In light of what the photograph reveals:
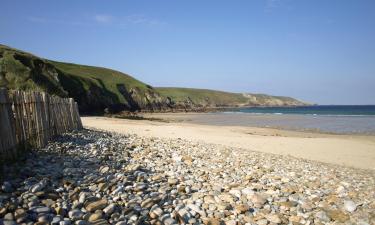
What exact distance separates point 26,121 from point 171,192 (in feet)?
14.6

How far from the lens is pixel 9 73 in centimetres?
3070

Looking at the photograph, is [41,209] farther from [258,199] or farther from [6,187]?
[258,199]

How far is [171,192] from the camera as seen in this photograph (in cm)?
665

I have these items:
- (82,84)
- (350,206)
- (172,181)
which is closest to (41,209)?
(172,181)

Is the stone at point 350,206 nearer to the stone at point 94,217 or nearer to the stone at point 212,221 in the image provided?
the stone at point 212,221

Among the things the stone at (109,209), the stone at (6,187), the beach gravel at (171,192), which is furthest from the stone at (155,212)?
A: the stone at (6,187)

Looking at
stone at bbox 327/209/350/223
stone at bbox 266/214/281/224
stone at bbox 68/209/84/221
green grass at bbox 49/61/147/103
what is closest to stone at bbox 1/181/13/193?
stone at bbox 68/209/84/221

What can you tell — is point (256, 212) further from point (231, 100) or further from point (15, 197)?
point (231, 100)

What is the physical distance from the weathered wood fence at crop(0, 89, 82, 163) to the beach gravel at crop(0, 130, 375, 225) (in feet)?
1.22

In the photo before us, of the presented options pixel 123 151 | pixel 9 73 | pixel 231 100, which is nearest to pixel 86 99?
pixel 9 73

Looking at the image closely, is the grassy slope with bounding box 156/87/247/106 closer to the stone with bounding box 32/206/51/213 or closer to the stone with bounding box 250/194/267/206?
the stone with bounding box 250/194/267/206

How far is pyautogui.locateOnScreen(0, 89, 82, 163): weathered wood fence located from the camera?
7.23 m

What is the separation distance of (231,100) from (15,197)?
169 m

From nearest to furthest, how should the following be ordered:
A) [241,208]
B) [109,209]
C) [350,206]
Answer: [109,209] < [241,208] < [350,206]
